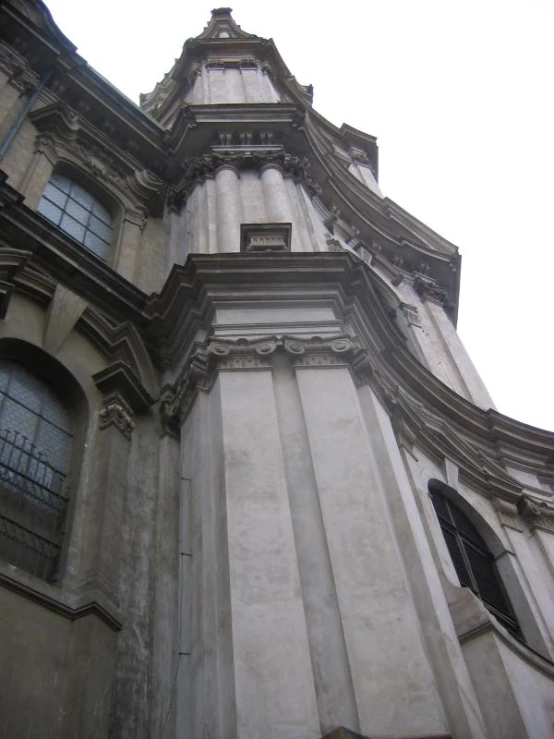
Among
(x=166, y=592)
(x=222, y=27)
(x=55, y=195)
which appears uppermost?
(x=222, y=27)

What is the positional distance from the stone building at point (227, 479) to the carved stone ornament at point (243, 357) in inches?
1.5

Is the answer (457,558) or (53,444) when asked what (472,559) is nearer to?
(457,558)

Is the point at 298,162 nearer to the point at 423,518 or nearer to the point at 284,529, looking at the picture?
the point at 423,518

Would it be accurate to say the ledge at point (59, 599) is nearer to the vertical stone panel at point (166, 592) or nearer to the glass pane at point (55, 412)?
the vertical stone panel at point (166, 592)

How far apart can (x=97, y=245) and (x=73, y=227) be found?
50cm

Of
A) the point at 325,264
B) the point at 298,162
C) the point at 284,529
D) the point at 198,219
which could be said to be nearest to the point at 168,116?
the point at 298,162

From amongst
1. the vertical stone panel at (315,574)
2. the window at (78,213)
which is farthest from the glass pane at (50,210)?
the vertical stone panel at (315,574)

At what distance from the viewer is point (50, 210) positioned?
1452 cm

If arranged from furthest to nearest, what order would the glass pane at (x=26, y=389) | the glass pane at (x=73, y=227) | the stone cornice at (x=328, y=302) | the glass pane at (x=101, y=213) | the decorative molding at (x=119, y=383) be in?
the glass pane at (x=101, y=213) → the glass pane at (x=73, y=227) → the stone cornice at (x=328, y=302) → the decorative molding at (x=119, y=383) → the glass pane at (x=26, y=389)

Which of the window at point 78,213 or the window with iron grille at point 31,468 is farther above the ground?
the window at point 78,213

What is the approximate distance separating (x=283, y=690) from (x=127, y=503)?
339cm

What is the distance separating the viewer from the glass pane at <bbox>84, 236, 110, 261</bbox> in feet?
48.2

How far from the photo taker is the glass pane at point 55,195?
14836mm

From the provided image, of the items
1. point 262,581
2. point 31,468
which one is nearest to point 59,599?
point 31,468
